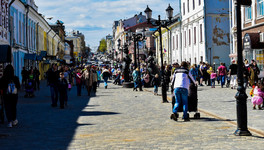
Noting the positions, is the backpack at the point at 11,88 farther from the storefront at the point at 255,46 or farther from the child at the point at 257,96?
the storefront at the point at 255,46

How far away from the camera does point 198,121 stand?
1063 centimetres

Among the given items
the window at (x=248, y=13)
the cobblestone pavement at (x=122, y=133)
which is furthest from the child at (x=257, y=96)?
the window at (x=248, y=13)

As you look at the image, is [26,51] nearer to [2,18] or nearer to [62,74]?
[2,18]

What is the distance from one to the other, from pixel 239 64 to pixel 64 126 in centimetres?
454

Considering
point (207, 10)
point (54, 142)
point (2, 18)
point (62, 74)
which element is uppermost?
point (207, 10)

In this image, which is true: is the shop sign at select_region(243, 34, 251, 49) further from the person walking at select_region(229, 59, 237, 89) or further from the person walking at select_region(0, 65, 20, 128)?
the person walking at select_region(0, 65, 20, 128)

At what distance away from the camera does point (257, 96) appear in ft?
42.3

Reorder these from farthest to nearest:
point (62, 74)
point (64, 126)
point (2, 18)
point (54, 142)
Result: point (2, 18), point (62, 74), point (64, 126), point (54, 142)

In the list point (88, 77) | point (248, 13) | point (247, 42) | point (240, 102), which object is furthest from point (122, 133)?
point (248, 13)

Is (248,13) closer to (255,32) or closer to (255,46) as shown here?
(255,32)

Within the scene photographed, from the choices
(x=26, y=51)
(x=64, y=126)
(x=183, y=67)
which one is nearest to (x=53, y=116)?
(x=64, y=126)

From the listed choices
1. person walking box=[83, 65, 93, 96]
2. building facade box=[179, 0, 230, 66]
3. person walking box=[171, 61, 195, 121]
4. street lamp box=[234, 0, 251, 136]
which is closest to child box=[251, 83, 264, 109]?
person walking box=[171, 61, 195, 121]

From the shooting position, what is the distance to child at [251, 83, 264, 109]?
42.0ft

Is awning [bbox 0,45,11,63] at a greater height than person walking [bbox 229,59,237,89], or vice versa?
awning [bbox 0,45,11,63]
